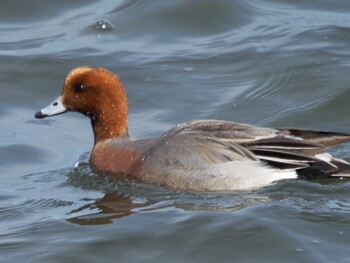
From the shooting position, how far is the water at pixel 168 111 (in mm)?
7953

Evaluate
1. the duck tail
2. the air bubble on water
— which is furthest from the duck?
the air bubble on water

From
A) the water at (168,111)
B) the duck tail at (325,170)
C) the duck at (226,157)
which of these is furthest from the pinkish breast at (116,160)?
the duck tail at (325,170)

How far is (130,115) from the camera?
36.7 ft

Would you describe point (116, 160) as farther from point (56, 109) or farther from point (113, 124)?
point (56, 109)

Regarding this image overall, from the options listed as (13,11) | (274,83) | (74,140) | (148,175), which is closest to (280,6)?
(274,83)

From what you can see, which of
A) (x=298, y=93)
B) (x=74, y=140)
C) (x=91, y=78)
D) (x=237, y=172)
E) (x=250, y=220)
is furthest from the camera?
(x=298, y=93)

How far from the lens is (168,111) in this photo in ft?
36.7

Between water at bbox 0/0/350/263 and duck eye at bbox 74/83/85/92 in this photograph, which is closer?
water at bbox 0/0/350/263

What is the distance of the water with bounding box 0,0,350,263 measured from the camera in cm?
795

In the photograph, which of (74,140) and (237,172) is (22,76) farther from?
(237,172)

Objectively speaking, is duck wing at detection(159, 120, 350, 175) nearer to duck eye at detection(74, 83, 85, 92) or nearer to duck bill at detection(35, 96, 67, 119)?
duck eye at detection(74, 83, 85, 92)

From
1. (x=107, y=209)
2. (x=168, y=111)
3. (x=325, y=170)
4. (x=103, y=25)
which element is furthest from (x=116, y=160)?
(x=103, y=25)

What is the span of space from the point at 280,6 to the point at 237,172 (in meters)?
5.31

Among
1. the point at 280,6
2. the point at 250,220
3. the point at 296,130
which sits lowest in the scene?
the point at 250,220
